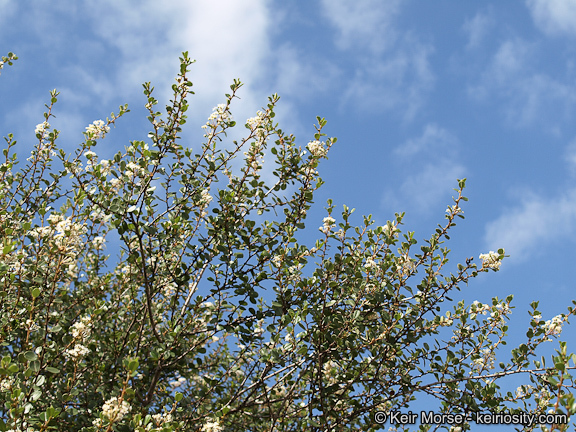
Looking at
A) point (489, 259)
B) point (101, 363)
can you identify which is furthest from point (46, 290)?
point (489, 259)

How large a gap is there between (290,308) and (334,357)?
2.27ft

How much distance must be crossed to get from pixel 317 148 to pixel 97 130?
266cm

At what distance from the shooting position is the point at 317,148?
5918 millimetres

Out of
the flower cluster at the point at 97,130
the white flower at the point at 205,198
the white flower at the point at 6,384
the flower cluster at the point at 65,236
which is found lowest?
the white flower at the point at 6,384

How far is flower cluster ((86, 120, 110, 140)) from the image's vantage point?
20.0 feet

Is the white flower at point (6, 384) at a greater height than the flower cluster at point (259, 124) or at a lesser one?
lesser

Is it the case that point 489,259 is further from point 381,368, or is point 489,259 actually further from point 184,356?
point 184,356

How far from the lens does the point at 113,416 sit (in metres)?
3.56

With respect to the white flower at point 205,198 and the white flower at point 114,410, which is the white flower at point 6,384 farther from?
the white flower at point 205,198

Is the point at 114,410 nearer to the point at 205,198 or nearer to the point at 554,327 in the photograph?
the point at 205,198

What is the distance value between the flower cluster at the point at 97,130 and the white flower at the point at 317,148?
2.50 metres

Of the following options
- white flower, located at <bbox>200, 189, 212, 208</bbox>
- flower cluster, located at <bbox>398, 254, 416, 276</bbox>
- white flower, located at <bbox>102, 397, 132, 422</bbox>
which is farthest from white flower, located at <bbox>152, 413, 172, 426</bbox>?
flower cluster, located at <bbox>398, 254, 416, 276</bbox>

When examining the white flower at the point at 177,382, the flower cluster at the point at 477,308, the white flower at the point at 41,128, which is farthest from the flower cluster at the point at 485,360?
the white flower at the point at 41,128

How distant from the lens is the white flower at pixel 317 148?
5914mm
